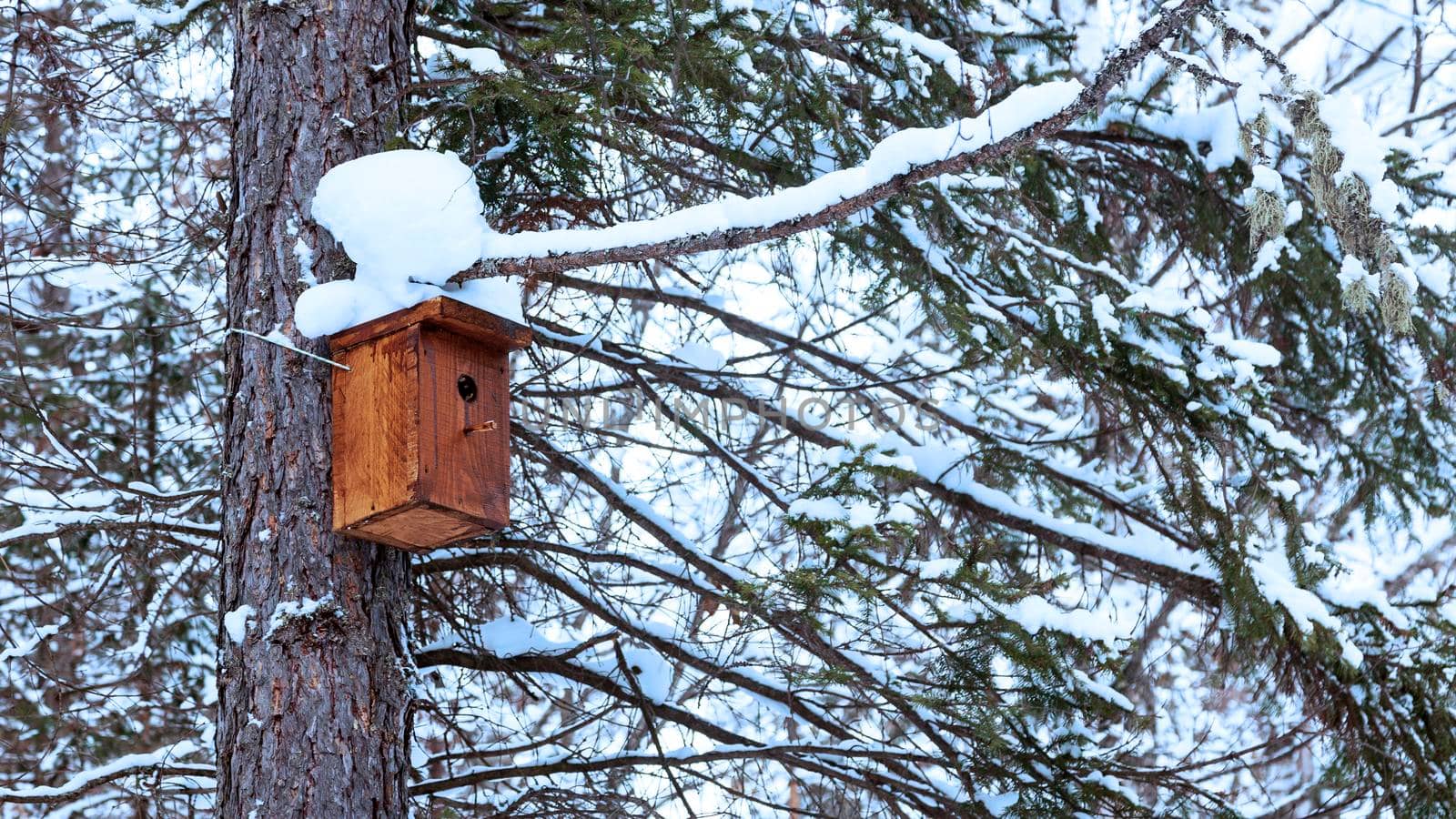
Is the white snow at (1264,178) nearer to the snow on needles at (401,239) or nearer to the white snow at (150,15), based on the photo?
the snow on needles at (401,239)

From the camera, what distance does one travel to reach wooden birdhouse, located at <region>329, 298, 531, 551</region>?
2.56 meters

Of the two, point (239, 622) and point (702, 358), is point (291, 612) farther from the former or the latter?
point (702, 358)

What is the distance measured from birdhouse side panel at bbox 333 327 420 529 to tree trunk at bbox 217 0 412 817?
0.06 metres

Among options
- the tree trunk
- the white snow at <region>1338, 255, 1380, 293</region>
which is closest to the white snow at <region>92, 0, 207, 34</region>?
the tree trunk

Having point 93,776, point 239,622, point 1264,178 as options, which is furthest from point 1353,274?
point 93,776

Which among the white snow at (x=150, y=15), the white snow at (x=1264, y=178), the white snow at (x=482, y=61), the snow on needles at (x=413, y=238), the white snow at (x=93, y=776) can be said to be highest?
the white snow at (x=150, y=15)

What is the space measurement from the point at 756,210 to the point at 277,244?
1111mm

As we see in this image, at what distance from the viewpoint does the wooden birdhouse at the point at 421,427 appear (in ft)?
8.41

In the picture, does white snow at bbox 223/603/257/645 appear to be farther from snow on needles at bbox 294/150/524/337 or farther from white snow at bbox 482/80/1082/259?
white snow at bbox 482/80/1082/259

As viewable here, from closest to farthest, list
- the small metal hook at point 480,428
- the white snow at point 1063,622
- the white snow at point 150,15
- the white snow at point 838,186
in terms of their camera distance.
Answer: the white snow at point 838,186 < the small metal hook at point 480,428 < the white snow at point 1063,622 < the white snow at point 150,15

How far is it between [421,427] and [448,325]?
200 millimetres

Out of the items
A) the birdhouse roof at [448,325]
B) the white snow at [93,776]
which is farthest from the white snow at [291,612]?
the white snow at [93,776]

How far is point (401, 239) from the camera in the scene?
2.63 meters

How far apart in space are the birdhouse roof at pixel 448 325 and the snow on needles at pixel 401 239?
0.05ft
